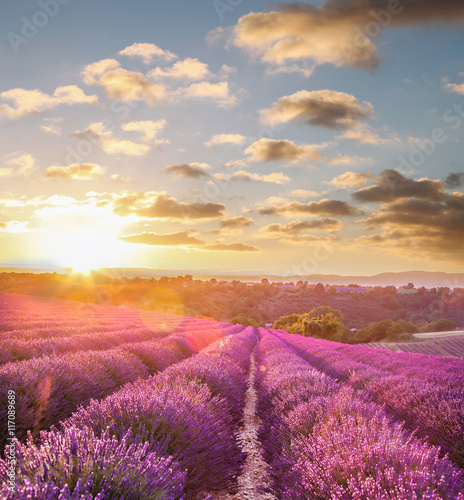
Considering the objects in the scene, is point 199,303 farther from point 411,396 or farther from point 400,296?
point 411,396

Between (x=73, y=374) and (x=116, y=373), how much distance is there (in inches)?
43.5

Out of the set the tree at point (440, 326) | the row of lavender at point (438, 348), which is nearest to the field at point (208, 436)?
the row of lavender at point (438, 348)

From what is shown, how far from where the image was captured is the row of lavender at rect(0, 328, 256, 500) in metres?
1.65

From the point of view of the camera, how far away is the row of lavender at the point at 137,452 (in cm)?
165

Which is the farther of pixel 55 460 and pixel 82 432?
pixel 82 432

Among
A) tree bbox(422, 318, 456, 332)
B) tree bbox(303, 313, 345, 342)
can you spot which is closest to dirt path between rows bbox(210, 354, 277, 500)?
tree bbox(303, 313, 345, 342)

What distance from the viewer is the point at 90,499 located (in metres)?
1.49

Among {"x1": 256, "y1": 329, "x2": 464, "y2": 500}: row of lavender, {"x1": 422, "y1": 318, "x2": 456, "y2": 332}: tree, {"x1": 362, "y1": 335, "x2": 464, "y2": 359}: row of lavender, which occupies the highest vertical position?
{"x1": 256, "y1": 329, "x2": 464, "y2": 500}: row of lavender

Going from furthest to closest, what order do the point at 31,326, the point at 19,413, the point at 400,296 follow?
the point at 400,296 → the point at 31,326 → the point at 19,413

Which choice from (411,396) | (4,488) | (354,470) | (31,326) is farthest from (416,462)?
(31,326)

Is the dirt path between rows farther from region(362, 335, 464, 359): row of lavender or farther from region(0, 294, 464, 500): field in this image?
region(362, 335, 464, 359): row of lavender

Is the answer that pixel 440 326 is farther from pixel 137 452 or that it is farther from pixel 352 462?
pixel 137 452

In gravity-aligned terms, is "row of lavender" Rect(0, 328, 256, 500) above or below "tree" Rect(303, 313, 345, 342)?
above

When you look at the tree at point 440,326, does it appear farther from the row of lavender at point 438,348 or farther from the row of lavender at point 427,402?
the row of lavender at point 427,402
